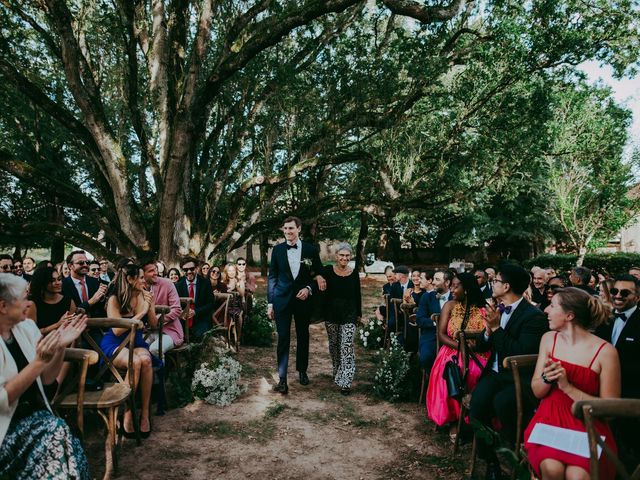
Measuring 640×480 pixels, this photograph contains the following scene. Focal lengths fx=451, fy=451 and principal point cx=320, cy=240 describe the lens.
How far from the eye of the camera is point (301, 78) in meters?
10.7

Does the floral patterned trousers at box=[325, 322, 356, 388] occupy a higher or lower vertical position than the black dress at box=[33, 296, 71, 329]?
lower

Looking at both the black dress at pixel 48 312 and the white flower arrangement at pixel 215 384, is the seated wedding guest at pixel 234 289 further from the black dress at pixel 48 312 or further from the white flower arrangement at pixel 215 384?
the black dress at pixel 48 312

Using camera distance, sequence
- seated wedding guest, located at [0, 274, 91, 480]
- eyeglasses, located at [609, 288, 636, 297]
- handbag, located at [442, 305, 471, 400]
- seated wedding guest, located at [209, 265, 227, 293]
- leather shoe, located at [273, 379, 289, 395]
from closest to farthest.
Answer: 1. seated wedding guest, located at [0, 274, 91, 480]
2. eyeglasses, located at [609, 288, 636, 297]
3. handbag, located at [442, 305, 471, 400]
4. leather shoe, located at [273, 379, 289, 395]
5. seated wedding guest, located at [209, 265, 227, 293]

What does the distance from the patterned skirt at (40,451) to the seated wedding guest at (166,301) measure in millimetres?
2635

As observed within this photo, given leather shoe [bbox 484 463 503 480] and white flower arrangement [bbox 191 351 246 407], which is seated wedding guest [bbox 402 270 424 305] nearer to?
white flower arrangement [bbox 191 351 246 407]

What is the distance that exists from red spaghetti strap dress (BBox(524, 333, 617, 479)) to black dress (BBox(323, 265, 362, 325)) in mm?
3338

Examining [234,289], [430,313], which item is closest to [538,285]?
[430,313]

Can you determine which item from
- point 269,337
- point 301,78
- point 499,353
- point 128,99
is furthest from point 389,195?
point 499,353

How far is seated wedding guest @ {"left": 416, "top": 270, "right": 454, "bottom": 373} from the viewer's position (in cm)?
550

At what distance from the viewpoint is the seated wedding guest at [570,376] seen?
2.65m

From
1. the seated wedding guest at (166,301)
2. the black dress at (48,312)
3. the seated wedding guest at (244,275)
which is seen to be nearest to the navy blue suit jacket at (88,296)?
the black dress at (48,312)

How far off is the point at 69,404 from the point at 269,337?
5.92 meters

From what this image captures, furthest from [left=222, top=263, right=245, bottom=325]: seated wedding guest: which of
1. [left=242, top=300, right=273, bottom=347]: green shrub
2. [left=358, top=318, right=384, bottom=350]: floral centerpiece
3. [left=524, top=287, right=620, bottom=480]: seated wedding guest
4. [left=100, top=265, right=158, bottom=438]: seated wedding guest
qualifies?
[left=524, top=287, right=620, bottom=480]: seated wedding guest

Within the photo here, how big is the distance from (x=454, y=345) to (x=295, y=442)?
6.28 feet
